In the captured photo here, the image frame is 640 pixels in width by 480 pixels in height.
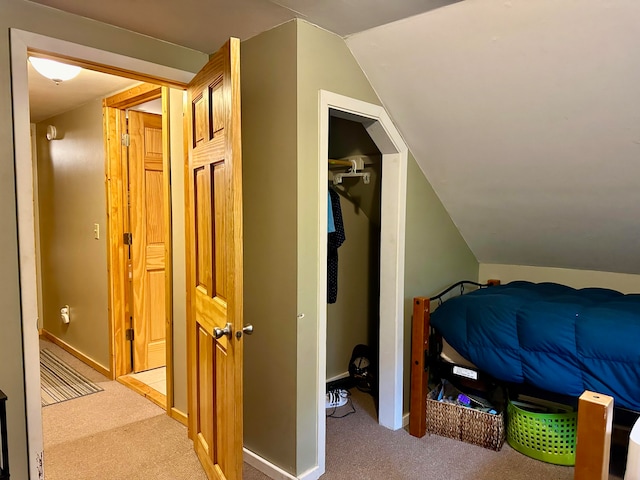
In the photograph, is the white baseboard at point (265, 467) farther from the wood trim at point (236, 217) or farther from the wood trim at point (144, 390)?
the wood trim at point (144, 390)

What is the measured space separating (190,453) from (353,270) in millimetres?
1685

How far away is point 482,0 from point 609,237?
1.63m

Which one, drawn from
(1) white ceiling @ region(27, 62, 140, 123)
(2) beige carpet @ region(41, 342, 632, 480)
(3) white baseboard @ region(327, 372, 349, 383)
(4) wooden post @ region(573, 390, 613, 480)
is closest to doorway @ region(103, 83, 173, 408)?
(1) white ceiling @ region(27, 62, 140, 123)

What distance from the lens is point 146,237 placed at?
3.77 meters

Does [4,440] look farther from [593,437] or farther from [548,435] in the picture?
[548,435]

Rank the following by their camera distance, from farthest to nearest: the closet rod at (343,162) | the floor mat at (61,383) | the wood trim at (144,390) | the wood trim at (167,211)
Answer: the floor mat at (61,383)
the wood trim at (144,390)
the closet rod at (343,162)
the wood trim at (167,211)

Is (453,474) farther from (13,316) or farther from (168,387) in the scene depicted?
(13,316)

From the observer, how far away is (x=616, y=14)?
1670 mm

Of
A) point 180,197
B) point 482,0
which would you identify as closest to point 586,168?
point 482,0

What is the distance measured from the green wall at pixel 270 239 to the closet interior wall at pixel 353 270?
103 cm

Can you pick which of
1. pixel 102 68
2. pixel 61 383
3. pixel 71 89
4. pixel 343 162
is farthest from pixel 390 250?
pixel 61 383

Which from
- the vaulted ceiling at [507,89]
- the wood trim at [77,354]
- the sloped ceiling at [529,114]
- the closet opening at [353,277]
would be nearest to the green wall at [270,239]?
the vaulted ceiling at [507,89]

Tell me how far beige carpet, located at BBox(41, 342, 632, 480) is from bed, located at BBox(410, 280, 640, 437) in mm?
261

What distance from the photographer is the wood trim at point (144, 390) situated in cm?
322
